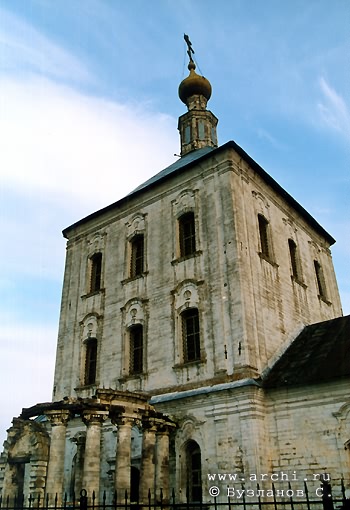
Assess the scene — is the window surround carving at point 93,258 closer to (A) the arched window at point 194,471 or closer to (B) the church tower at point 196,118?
(B) the church tower at point 196,118

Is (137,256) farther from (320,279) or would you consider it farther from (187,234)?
(320,279)

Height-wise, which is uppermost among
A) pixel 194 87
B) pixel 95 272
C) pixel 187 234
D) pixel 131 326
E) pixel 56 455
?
pixel 194 87

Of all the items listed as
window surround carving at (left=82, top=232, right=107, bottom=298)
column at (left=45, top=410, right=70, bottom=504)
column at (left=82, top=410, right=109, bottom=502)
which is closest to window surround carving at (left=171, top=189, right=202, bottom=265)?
window surround carving at (left=82, top=232, right=107, bottom=298)

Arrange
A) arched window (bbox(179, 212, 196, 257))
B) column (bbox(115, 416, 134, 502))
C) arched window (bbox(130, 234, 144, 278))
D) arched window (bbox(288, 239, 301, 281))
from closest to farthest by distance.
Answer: column (bbox(115, 416, 134, 502))
arched window (bbox(179, 212, 196, 257))
arched window (bbox(130, 234, 144, 278))
arched window (bbox(288, 239, 301, 281))

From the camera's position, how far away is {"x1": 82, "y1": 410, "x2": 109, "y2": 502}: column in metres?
11.6

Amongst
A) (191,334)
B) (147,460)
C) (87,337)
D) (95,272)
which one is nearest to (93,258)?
(95,272)

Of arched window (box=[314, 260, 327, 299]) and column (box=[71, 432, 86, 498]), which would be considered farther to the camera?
arched window (box=[314, 260, 327, 299])

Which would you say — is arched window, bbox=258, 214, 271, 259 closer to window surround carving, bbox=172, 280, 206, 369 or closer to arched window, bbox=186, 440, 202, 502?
window surround carving, bbox=172, 280, 206, 369

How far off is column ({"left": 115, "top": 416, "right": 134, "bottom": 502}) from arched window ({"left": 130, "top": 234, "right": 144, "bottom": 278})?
270 inches

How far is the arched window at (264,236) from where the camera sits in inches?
679

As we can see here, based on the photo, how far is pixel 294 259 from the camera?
19.2 m

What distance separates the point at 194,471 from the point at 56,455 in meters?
4.04

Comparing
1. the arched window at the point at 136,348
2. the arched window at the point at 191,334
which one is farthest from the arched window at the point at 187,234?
the arched window at the point at 136,348

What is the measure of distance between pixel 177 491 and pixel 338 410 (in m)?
5.10
